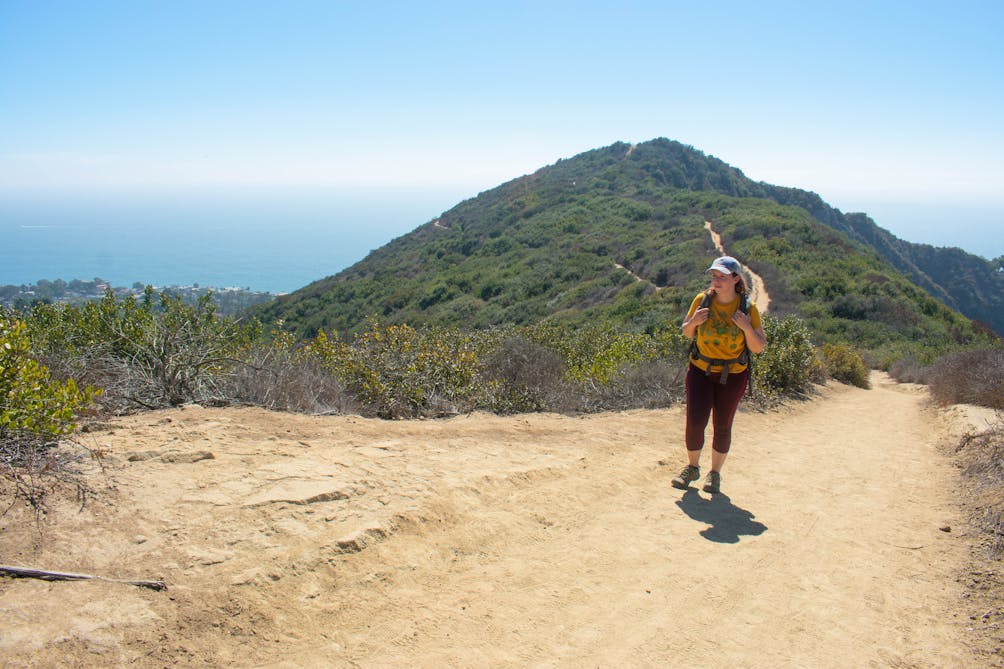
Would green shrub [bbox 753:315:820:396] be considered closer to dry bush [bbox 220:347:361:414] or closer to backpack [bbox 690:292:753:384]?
backpack [bbox 690:292:753:384]

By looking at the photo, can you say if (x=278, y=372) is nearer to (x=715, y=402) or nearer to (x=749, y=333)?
(x=715, y=402)

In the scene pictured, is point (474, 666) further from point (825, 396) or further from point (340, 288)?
point (340, 288)

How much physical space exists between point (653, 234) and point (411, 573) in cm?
4030

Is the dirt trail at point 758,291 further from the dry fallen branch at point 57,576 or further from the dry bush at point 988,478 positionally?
the dry fallen branch at point 57,576

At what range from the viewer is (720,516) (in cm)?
431

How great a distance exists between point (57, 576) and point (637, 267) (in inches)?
1346

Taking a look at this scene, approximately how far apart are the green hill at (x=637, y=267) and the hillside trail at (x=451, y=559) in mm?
10913

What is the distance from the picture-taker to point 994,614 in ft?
9.90

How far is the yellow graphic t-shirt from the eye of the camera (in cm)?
443

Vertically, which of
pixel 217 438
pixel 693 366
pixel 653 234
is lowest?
pixel 217 438

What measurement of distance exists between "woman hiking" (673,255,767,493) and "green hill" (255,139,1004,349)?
10305mm

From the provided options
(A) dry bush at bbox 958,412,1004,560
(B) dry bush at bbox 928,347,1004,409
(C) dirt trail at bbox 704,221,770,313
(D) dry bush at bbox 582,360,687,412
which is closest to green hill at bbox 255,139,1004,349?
(C) dirt trail at bbox 704,221,770,313

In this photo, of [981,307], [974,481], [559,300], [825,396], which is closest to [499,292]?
[559,300]

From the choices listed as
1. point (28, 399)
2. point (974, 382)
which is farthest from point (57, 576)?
point (974, 382)
